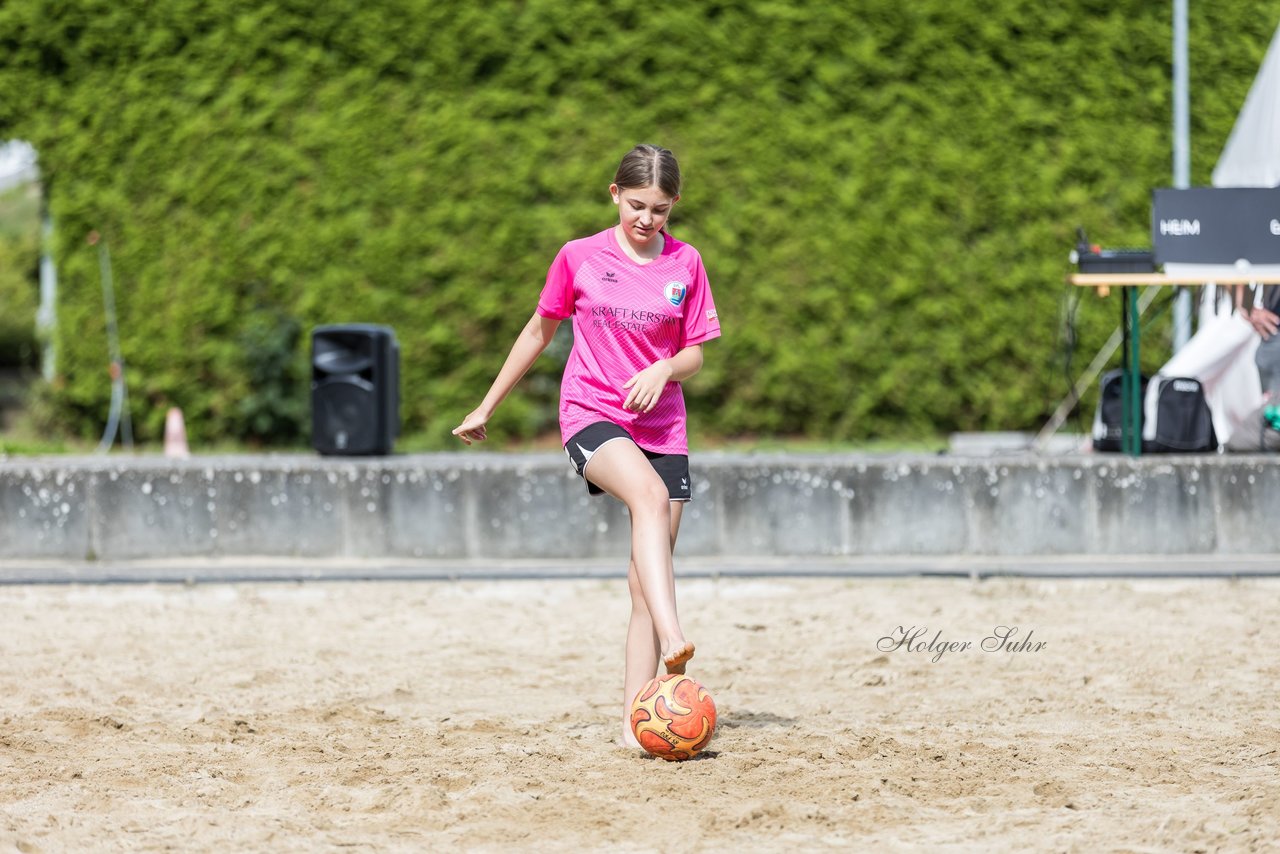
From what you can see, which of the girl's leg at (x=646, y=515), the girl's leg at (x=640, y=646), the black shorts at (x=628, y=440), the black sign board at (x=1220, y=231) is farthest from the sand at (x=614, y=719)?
the black sign board at (x=1220, y=231)

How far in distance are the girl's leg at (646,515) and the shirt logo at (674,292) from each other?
0.43 meters

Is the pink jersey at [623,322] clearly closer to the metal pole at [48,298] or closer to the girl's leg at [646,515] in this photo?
the girl's leg at [646,515]

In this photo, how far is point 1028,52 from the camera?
1241 cm

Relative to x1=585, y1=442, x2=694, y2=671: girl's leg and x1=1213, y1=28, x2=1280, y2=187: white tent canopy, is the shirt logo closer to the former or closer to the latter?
x1=585, y1=442, x2=694, y2=671: girl's leg

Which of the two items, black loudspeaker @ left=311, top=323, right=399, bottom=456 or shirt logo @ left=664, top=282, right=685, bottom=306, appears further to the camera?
black loudspeaker @ left=311, top=323, right=399, bottom=456

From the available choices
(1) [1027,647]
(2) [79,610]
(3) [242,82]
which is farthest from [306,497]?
(3) [242,82]

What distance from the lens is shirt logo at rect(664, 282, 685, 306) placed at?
4520mm

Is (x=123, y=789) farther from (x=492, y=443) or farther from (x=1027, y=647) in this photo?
(x=492, y=443)

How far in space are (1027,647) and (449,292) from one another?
714 cm

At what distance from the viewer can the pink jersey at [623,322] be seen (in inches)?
177

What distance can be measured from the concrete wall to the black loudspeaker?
0.29 metres

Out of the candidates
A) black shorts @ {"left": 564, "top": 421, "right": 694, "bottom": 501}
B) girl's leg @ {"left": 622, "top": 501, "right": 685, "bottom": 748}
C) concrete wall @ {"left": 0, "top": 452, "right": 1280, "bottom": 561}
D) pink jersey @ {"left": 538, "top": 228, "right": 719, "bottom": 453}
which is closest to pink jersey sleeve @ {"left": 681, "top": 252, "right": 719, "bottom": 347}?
pink jersey @ {"left": 538, "top": 228, "right": 719, "bottom": 453}

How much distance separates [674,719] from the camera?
437 centimetres

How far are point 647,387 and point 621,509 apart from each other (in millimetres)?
3907
